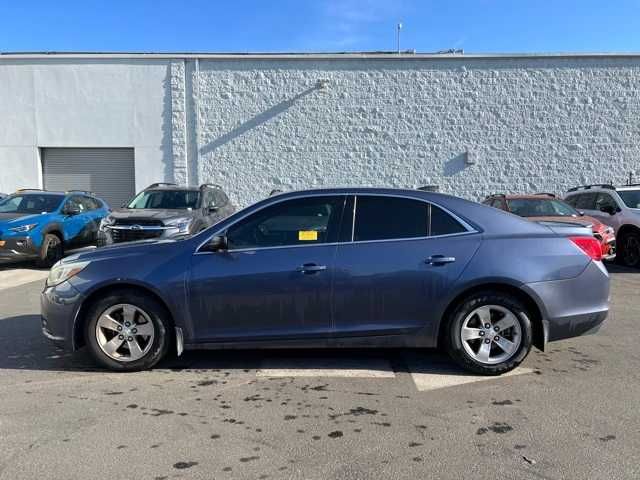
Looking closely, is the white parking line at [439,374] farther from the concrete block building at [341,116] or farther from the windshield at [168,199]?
the concrete block building at [341,116]

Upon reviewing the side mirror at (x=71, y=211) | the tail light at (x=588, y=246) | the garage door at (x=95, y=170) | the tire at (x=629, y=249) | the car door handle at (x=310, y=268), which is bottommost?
the tire at (x=629, y=249)

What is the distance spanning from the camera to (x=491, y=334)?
4598 mm

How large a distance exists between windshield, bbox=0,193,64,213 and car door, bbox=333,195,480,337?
30.7 feet

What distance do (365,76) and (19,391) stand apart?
15.4 meters

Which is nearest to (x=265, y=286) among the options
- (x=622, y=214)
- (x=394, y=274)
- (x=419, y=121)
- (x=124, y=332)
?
(x=394, y=274)

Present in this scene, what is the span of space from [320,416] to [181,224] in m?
6.77

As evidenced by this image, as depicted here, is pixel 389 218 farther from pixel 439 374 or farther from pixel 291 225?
pixel 439 374

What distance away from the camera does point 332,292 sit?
14.7 ft

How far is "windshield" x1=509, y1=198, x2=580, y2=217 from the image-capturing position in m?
10.6

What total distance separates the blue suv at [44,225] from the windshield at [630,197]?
12142 mm

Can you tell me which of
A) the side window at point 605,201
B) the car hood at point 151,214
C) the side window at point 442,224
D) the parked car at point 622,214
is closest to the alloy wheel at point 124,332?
the side window at point 442,224

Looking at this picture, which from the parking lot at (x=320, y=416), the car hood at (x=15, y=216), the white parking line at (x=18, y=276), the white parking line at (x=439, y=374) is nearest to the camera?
the parking lot at (x=320, y=416)

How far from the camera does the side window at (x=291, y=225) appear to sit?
15.2 feet

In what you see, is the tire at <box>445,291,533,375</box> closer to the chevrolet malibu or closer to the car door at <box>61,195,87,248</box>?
the chevrolet malibu
